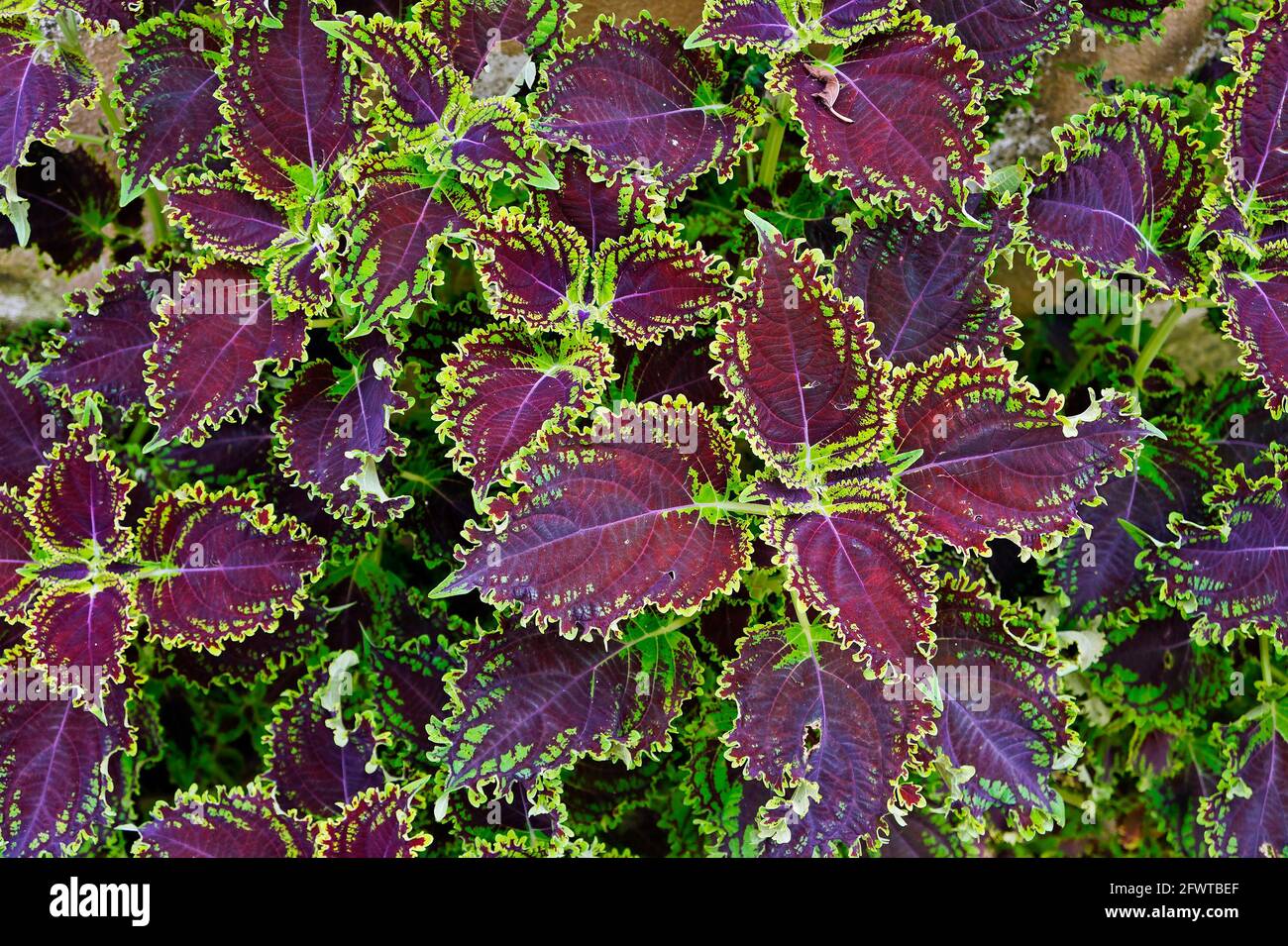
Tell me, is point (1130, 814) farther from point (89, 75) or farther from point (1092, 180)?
point (89, 75)

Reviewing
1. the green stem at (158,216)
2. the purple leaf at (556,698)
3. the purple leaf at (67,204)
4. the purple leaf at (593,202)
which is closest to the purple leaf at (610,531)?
the purple leaf at (556,698)

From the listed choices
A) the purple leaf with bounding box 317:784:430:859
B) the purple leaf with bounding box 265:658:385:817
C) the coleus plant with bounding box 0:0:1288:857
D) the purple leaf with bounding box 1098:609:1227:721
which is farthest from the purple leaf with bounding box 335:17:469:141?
the purple leaf with bounding box 1098:609:1227:721

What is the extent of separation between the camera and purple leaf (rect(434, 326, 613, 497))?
1631 millimetres

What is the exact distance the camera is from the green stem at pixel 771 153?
1.98 metres

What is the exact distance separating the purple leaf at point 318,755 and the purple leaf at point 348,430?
0.34 m

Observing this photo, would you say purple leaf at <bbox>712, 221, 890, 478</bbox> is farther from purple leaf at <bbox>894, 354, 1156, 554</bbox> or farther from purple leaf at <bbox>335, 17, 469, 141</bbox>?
purple leaf at <bbox>335, 17, 469, 141</bbox>

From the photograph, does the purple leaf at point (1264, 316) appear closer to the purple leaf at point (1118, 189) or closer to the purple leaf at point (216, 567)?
the purple leaf at point (1118, 189)

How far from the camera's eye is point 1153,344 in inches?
81.9

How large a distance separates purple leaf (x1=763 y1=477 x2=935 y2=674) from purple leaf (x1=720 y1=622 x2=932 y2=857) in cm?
11

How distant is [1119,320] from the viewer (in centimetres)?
224

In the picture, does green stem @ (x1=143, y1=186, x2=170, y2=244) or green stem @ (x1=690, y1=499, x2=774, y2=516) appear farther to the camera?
green stem @ (x1=143, y1=186, x2=170, y2=244)

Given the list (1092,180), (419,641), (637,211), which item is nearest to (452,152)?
(637,211)

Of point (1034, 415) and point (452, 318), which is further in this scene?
point (452, 318)

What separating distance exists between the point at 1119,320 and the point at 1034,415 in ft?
2.73
